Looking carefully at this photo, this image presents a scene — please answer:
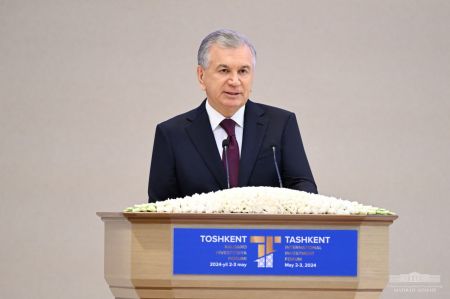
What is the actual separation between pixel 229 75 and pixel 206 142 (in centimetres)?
28

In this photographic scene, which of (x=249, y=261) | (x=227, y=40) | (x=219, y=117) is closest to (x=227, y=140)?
(x=219, y=117)

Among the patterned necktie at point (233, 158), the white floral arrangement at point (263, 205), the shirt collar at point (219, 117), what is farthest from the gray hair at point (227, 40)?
the white floral arrangement at point (263, 205)

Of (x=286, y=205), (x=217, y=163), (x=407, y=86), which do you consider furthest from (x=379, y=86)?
(x=286, y=205)

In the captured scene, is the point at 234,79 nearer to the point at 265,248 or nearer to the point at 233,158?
the point at 233,158

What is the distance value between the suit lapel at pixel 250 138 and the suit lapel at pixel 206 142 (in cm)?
8

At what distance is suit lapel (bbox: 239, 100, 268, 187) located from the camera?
3438mm

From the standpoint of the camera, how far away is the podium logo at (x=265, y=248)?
8.53 feet

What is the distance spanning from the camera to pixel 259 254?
8.54 feet

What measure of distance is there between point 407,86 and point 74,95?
217 cm

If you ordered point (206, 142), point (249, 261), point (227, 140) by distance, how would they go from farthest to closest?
point (206, 142), point (227, 140), point (249, 261)

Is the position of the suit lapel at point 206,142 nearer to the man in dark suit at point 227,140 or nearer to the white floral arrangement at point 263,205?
the man in dark suit at point 227,140

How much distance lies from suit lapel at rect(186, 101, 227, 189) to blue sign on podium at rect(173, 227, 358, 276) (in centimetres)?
80

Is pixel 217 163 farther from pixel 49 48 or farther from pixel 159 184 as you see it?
pixel 49 48

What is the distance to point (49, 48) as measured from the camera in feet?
19.0
